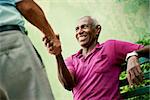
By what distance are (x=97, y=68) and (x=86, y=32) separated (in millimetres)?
393

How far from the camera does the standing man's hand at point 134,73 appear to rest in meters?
2.00

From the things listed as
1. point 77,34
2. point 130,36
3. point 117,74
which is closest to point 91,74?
point 117,74

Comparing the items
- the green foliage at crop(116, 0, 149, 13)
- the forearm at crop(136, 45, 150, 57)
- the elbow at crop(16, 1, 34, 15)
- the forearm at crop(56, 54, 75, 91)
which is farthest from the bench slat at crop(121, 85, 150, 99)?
the green foliage at crop(116, 0, 149, 13)

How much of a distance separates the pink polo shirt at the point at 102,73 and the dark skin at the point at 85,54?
3.4 inches

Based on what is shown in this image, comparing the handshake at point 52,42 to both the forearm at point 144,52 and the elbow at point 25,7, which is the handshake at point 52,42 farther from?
the forearm at point 144,52

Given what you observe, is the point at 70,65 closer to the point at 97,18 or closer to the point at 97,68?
the point at 97,68

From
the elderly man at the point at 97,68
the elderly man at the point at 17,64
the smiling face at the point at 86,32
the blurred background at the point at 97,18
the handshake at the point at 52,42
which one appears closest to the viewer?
the elderly man at the point at 17,64

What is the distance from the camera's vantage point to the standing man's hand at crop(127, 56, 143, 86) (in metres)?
2.00

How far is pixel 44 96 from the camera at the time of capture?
151cm

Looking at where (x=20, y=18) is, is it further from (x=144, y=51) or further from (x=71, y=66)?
(x=71, y=66)

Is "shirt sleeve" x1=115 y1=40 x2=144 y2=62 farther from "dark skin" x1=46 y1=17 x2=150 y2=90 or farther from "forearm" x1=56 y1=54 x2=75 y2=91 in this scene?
"forearm" x1=56 y1=54 x2=75 y2=91

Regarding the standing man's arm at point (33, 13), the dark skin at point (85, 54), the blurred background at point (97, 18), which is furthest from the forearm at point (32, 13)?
the blurred background at point (97, 18)

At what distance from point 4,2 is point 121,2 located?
4.34 metres

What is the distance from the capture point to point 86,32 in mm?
2775
